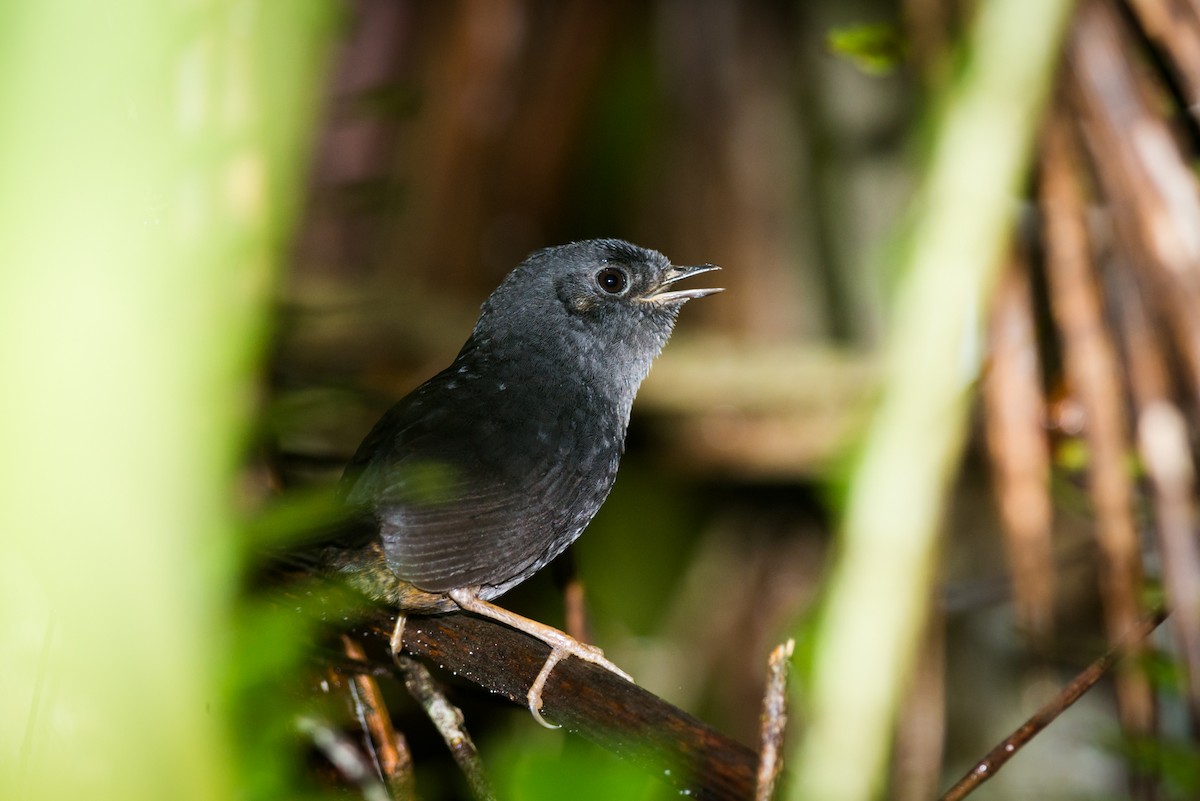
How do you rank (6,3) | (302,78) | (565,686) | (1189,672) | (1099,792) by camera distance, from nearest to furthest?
(6,3) → (302,78) → (565,686) → (1189,672) → (1099,792)

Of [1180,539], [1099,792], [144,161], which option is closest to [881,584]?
[1180,539]

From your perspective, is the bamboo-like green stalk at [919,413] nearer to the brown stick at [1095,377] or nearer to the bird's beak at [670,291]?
the brown stick at [1095,377]

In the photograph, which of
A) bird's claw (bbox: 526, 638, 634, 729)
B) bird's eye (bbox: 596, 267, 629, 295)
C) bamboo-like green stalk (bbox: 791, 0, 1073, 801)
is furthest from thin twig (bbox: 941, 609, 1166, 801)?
bird's eye (bbox: 596, 267, 629, 295)

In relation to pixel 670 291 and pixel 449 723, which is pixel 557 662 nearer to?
pixel 449 723

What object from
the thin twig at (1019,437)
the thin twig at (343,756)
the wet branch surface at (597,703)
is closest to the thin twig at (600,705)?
the wet branch surface at (597,703)

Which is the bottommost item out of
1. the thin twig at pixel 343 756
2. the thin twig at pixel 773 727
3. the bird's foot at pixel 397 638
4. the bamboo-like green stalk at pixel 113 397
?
the thin twig at pixel 343 756

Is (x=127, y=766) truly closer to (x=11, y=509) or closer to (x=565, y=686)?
(x=11, y=509)
